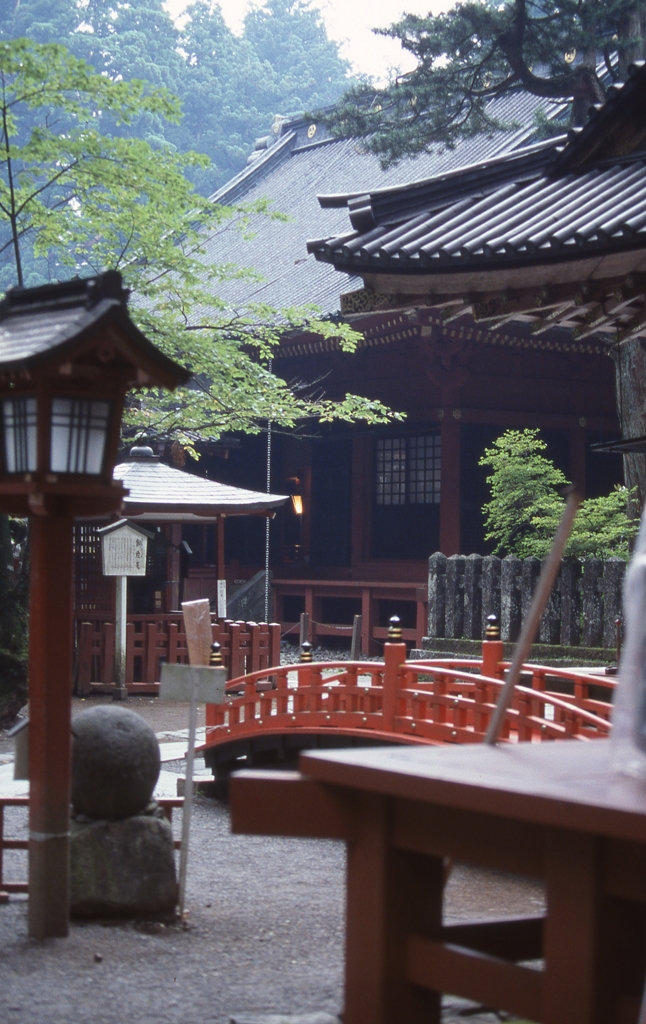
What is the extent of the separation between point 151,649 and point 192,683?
8146 mm

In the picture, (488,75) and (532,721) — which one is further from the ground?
(488,75)

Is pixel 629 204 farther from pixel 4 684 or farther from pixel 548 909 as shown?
pixel 4 684

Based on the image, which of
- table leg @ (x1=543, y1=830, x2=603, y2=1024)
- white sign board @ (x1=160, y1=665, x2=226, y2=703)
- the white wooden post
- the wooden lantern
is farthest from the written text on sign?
table leg @ (x1=543, y1=830, x2=603, y2=1024)

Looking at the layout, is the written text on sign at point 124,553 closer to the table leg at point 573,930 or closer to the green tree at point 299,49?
the table leg at point 573,930

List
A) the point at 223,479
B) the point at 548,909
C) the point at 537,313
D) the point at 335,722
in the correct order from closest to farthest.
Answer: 1. the point at 548,909
2. the point at 537,313
3. the point at 335,722
4. the point at 223,479

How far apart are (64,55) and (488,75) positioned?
5095 mm

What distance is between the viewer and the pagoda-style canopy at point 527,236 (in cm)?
559

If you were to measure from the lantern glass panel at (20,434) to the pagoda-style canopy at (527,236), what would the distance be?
6.13ft

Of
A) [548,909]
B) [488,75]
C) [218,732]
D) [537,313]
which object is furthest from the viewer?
[488,75]

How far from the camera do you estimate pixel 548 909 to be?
1793 mm

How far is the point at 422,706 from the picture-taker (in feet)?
26.0

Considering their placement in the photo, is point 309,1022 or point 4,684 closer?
point 309,1022

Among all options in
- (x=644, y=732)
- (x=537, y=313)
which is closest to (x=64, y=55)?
(x=537, y=313)

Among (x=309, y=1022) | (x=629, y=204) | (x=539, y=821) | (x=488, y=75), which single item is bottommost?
(x=309, y=1022)
